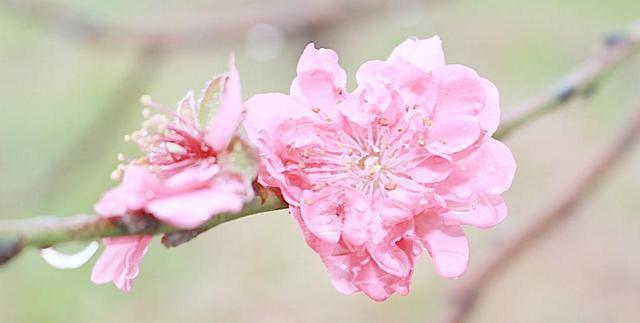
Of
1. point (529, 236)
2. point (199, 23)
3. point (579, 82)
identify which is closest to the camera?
point (579, 82)

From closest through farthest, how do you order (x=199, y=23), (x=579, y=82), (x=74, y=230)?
(x=74, y=230) < (x=579, y=82) < (x=199, y=23)

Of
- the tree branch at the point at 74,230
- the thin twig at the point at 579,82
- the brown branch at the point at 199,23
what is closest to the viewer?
the tree branch at the point at 74,230

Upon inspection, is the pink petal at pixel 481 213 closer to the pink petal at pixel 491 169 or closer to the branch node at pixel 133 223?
the pink petal at pixel 491 169

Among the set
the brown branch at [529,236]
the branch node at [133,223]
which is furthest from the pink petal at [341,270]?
the brown branch at [529,236]

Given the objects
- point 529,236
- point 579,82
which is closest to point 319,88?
point 579,82

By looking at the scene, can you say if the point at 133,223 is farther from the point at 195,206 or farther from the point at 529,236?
the point at 529,236

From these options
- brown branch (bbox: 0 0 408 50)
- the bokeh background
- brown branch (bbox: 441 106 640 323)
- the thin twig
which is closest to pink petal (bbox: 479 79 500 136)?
the thin twig

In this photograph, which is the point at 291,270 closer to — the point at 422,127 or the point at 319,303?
the point at 319,303
